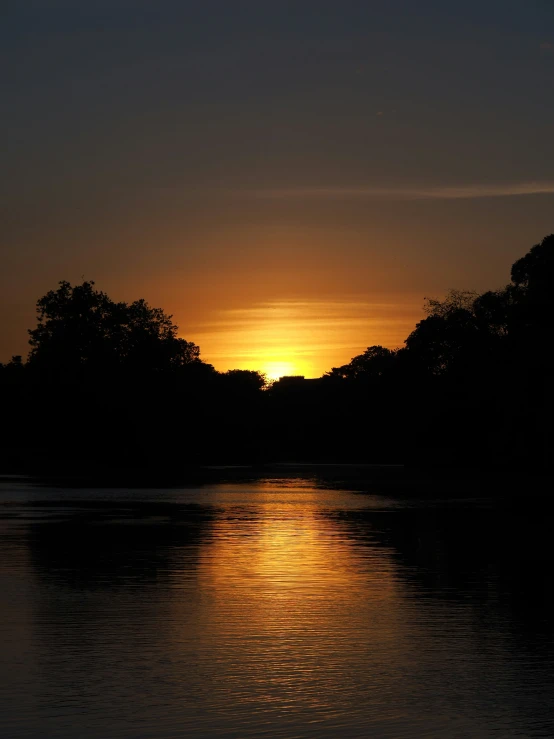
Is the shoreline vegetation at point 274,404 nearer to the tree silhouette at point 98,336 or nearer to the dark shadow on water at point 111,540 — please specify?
the tree silhouette at point 98,336

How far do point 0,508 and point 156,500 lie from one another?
831 centimetres

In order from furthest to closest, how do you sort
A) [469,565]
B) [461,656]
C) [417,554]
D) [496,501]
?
[496,501], [417,554], [469,565], [461,656]

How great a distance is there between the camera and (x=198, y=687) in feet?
33.9

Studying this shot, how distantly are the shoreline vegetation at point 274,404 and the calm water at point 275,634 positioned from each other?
4288 centimetres

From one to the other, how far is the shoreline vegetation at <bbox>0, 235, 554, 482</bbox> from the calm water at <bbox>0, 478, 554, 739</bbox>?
42.9m

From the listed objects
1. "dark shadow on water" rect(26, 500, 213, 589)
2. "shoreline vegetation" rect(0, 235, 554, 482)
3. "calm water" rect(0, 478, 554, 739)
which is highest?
"shoreline vegetation" rect(0, 235, 554, 482)

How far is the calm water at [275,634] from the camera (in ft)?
30.4

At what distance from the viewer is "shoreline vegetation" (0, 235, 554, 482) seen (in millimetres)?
83938

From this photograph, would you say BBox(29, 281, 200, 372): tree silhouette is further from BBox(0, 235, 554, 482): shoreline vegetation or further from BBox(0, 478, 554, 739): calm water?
BBox(0, 478, 554, 739): calm water

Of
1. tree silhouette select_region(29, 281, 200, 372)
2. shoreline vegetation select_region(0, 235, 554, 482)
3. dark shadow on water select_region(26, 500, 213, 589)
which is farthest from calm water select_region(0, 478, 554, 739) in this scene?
tree silhouette select_region(29, 281, 200, 372)

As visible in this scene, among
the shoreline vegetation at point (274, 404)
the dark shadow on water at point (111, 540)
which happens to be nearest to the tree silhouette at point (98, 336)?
the shoreline vegetation at point (274, 404)

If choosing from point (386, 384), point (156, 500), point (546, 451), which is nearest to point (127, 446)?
point (386, 384)

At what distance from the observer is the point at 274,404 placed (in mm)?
186125

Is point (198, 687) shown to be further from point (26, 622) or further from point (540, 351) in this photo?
point (540, 351)
